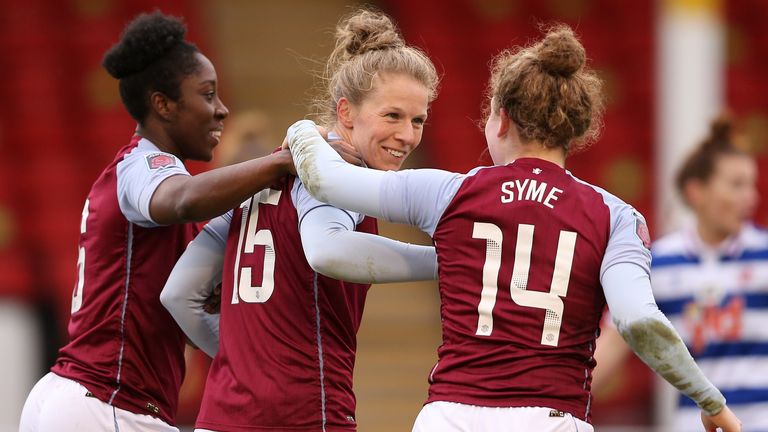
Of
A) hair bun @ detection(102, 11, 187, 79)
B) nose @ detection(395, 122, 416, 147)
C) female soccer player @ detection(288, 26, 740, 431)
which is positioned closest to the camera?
female soccer player @ detection(288, 26, 740, 431)

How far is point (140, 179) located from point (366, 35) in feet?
2.25

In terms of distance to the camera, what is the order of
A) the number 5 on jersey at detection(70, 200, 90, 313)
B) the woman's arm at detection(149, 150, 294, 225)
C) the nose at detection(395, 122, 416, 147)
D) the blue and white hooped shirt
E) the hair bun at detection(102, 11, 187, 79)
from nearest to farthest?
the woman's arm at detection(149, 150, 294, 225) → the nose at detection(395, 122, 416, 147) → the number 5 on jersey at detection(70, 200, 90, 313) → the hair bun at detection(102, 11, 187, 79) → the blue and white hooped shirt

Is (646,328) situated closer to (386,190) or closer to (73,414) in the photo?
(386,190)

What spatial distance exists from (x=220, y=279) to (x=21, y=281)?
461 centimetres

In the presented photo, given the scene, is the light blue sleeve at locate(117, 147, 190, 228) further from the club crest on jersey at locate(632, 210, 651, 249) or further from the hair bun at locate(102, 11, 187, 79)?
the club crest on jersey at locate(632, 210, 651, 249)

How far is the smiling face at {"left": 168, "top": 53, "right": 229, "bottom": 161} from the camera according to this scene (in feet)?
10.8

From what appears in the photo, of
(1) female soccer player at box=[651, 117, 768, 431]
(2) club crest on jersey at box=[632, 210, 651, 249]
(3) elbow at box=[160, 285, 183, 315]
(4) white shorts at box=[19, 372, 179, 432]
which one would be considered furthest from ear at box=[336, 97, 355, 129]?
(1) female soccer player at box=[651, 117, 768, 431]

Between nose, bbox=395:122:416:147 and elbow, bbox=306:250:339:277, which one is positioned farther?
nose, bbox=395:122:416:147

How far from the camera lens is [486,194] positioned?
8.49ft

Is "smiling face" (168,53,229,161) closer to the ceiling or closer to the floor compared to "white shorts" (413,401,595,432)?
closer to the ceiling

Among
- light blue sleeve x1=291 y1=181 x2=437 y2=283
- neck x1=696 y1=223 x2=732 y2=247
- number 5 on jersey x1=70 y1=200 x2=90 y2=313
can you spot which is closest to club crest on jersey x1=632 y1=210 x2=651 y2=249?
light blue sleeve x1=291 y1=181 x2=437 y2=283

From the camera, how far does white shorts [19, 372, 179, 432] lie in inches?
119

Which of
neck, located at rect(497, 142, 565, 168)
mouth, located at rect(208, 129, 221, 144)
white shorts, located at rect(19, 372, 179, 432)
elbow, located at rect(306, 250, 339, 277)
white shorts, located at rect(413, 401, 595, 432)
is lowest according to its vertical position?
white shorts, located at rect(19, 372, 179, 432)

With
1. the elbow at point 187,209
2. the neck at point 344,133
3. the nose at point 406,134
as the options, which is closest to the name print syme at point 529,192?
the nose at point 406,134
